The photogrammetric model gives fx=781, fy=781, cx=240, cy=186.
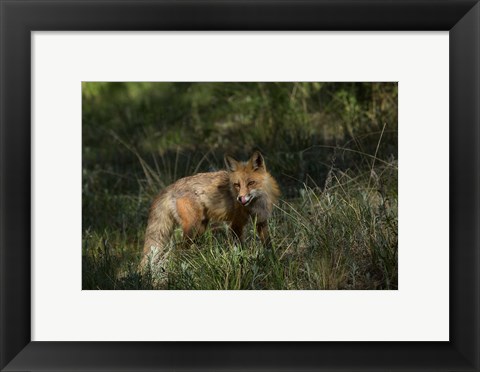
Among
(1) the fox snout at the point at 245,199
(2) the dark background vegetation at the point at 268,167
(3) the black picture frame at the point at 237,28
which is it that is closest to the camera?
(3) the black picture frame at the point at 237,28

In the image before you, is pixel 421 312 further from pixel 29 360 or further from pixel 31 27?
pixel 31 27

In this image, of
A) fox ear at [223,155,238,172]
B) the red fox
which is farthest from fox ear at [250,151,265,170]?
fox ear at [223,155,238,172]

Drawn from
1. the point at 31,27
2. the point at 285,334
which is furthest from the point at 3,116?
the point at 285,334

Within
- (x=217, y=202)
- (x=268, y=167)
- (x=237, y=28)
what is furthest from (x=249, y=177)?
(x=237, y=28)

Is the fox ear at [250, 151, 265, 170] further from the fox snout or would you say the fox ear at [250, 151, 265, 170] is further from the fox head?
the fox snout

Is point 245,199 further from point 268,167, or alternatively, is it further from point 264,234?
point 268,167

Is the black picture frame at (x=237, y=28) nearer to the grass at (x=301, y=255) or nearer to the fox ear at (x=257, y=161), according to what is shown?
the grass at (x=301, y=255)

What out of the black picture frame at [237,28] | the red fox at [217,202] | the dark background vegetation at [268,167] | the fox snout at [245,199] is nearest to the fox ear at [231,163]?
the red fox at [217,202]
